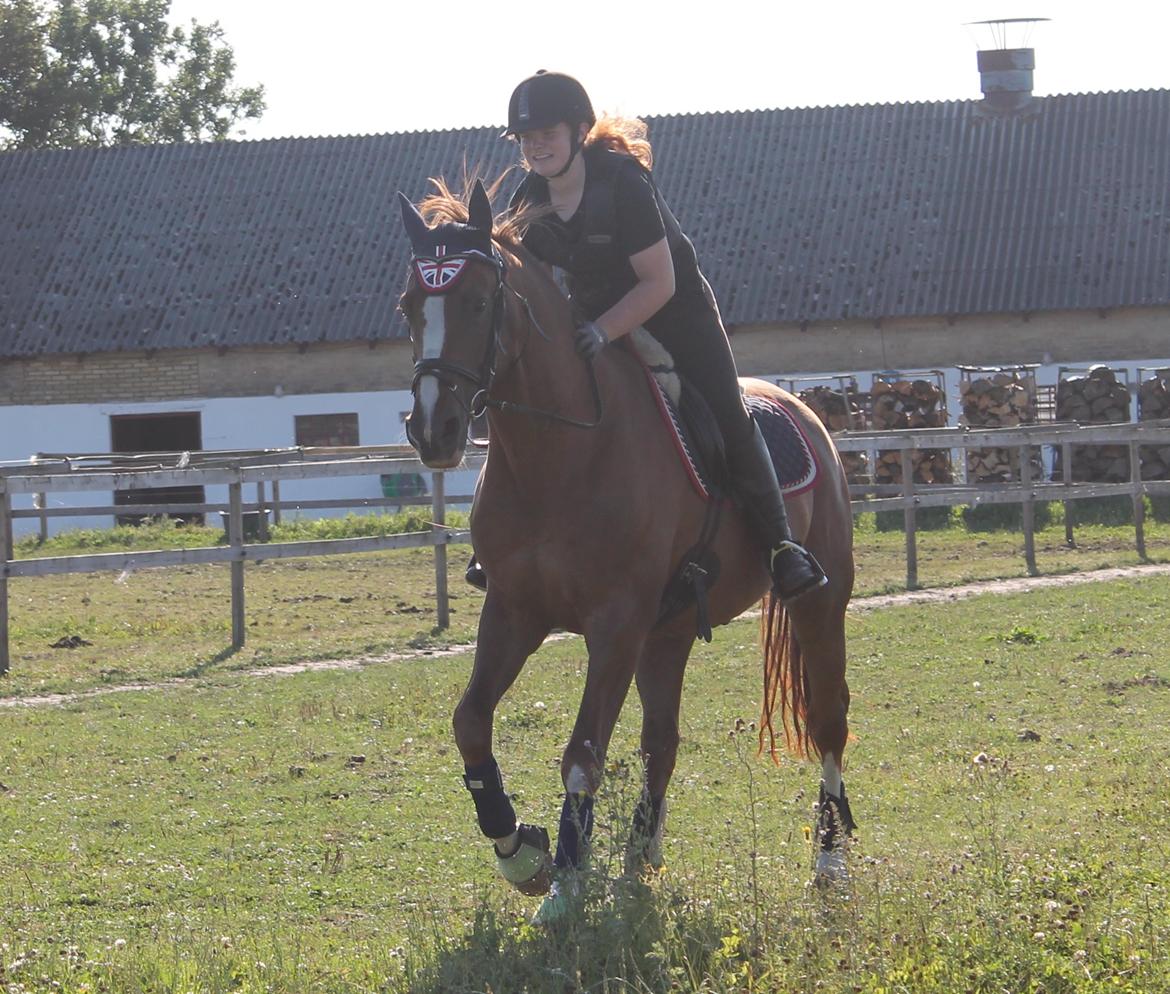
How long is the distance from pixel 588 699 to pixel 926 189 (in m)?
32.9

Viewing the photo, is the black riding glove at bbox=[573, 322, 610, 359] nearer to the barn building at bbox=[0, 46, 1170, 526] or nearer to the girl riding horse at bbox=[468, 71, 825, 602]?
the girl riding horse at bbox=[468, 71, 825, 602]

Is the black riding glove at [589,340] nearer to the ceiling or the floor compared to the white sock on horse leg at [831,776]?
nearer to the ceiling

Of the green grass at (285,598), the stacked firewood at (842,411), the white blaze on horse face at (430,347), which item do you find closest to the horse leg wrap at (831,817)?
the white blaze on horse face at (430,347)

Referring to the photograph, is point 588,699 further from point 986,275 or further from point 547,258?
point 986,275

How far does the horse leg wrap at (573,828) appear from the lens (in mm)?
5320

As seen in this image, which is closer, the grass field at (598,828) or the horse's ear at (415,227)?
the grass field at (598,828)

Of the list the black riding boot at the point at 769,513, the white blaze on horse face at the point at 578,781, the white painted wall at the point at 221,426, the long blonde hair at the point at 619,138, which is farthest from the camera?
the white painted wall at the point at 221,426

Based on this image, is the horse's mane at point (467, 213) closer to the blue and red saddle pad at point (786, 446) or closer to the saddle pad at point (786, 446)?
the blue and red saddle pad at point (786, 446)

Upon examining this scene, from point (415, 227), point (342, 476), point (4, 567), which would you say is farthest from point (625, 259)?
point (342, 476)

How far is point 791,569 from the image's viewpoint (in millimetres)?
6363

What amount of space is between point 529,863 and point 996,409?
2514 centimetres

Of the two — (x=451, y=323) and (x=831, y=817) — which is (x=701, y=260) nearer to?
(x=831, y=817)

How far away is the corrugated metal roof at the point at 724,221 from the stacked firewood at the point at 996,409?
160 inches

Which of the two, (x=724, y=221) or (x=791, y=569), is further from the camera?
(x=724, y=221)
